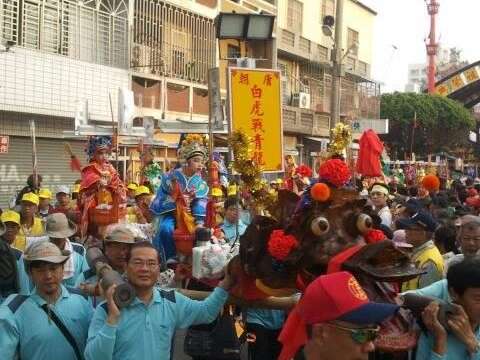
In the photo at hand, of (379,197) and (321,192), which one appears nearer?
(321,192)

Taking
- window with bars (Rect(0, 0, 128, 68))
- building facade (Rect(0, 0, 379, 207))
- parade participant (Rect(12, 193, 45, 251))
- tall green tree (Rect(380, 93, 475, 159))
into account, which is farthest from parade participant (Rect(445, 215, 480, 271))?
tall green tree (Rect(380, 93, 475, 159))

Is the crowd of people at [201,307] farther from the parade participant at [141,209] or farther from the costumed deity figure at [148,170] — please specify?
the costumed deity figure at [148,170]

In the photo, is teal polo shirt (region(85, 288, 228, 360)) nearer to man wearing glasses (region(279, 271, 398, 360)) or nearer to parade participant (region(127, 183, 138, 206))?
man wearing glasses (region(279, 271, 398, 360))

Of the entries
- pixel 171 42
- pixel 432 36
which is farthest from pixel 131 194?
pixel 432 36

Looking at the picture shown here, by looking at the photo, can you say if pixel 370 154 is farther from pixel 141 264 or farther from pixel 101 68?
pixel 101 68

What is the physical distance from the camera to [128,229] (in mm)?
4793

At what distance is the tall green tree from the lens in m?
41.0

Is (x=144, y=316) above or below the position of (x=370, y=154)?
below

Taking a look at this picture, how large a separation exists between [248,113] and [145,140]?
661 centimetres

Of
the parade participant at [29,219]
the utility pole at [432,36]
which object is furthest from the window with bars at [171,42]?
the utility pole at [432,36]

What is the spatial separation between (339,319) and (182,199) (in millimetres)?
4620

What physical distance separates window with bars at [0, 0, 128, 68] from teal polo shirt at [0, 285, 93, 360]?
13657 mm

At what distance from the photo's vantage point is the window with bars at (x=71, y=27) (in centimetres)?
1669

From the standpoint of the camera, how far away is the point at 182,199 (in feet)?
22.4
